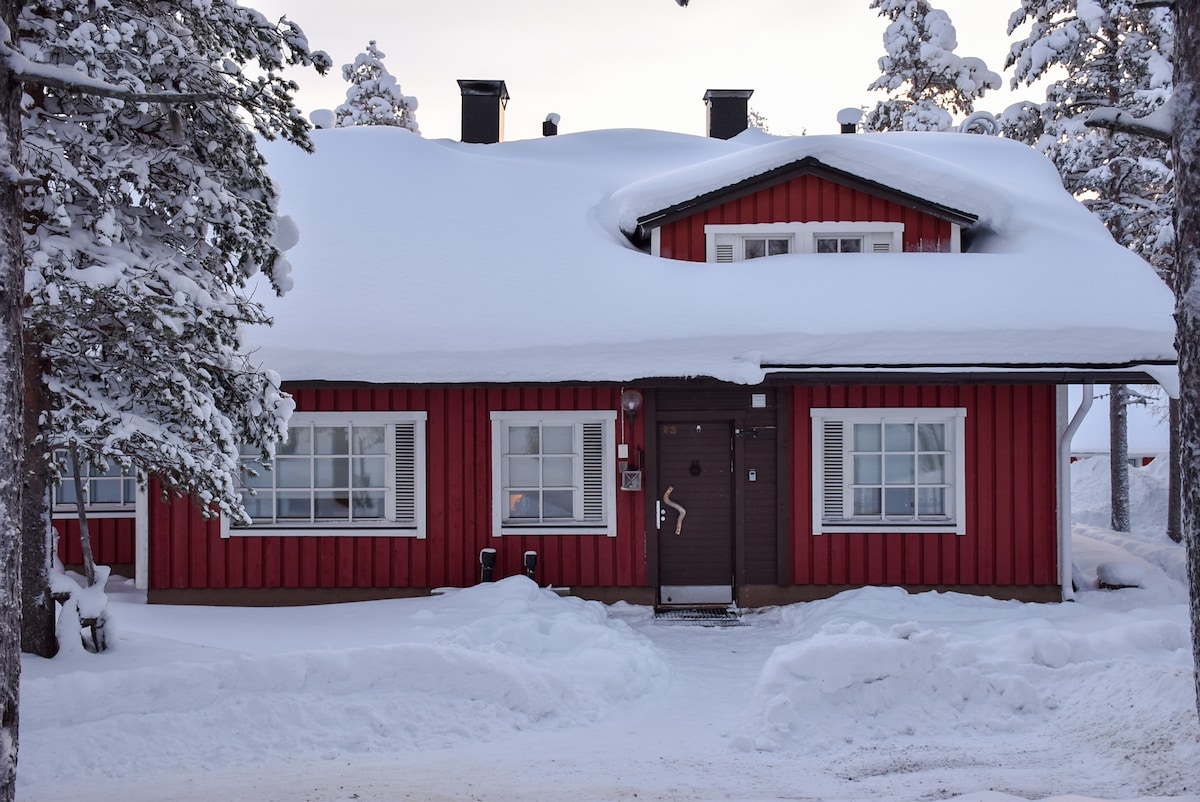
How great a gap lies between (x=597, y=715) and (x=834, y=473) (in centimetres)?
529

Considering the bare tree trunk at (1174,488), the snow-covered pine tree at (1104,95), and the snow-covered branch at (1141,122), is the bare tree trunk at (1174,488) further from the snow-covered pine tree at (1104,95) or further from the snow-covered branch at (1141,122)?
the snow-covered branch at (1141,122)

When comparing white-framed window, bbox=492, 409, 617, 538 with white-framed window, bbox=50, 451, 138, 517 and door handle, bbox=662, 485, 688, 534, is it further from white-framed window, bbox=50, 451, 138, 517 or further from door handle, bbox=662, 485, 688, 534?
white-framed window, bbox=50, 451, 138, 517

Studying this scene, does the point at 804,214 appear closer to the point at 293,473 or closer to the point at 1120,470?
Answer: the point at 293,473

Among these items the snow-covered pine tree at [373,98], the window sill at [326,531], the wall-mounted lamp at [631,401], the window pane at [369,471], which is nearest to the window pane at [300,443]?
the window pane at [369,471]

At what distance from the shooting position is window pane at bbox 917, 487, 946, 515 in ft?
37.2

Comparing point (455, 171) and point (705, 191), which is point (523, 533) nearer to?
point (705, 191)

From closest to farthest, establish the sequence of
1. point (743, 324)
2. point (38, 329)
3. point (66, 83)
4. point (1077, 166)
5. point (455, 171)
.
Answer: point (66, 83), point (38, 329), point (743, 324), point (455, 171), point (1077, 166)

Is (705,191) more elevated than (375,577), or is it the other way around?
(705,191)

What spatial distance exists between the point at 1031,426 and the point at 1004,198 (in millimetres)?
3868

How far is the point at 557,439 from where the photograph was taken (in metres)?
11.4

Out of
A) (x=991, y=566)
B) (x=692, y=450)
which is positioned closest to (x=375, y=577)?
(x=692, y=450)

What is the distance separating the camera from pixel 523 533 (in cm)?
1124

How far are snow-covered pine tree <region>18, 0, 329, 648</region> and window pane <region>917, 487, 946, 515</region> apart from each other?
25.5 feet

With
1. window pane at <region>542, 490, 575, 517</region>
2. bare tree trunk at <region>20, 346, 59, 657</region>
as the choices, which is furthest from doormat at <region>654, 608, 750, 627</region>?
bare tree trunk at <region>20, 346, 59, 657</region>
